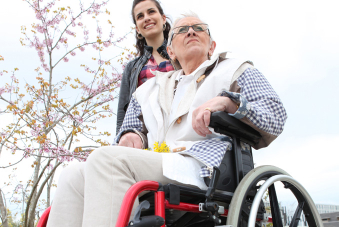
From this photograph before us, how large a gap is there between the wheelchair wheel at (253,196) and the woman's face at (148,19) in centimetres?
160

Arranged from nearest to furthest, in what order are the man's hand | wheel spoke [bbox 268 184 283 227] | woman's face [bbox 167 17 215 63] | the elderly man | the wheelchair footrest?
the wheelchair footrest
the elderly man
wheel spoke [bbox 268 184 283 227]
the man's hand
woman's face [bbox 167 17 215 63]

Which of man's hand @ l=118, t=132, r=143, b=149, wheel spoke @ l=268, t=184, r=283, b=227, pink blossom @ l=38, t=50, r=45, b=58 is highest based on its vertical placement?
pink blossom @ l=38, t=50, r=45, b=58

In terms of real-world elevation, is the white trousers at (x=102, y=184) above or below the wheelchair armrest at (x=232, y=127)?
below

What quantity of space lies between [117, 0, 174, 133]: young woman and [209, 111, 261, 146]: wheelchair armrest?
1.23 m

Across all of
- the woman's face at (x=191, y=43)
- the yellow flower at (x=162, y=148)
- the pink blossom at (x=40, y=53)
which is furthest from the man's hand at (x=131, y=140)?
the pink blossom at (x=40, y=53)

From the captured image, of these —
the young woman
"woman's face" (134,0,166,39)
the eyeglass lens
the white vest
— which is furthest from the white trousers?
"woman's face" (134,0,166,39)

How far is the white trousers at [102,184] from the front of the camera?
3.31 ft

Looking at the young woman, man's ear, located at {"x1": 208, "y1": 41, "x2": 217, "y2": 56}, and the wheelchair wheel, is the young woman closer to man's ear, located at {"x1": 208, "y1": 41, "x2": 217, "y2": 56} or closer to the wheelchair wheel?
man's ear, located at {"x1": 208, "y1": 41, "x2": 217, "y2": 56}

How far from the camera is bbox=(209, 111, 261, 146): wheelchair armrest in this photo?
3.98 feet

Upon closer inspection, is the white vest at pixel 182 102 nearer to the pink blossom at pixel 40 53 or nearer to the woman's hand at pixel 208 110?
the woman's hand at pixel 208 110

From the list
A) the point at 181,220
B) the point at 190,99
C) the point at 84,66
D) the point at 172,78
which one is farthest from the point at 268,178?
the point at 84,66

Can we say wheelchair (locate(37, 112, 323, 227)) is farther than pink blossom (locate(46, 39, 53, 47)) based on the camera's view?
No

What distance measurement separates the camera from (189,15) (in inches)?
74.9

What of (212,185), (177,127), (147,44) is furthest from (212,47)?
(212,185)
